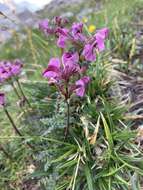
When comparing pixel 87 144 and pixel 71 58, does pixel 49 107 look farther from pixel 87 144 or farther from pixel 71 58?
pixel 71 58

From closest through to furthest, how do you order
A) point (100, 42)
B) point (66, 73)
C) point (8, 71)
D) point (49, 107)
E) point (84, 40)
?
1. point (66, 73)
2. point (100, 42)
3. point (84, 40)
4. point (8, 71)
5. point (49, 107)

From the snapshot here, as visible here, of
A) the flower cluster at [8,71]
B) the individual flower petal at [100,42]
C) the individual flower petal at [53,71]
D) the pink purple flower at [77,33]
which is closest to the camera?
the individual flower petal at [53,71]

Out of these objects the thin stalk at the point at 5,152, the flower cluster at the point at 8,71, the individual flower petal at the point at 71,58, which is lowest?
the thin stalk at the point at 5,152

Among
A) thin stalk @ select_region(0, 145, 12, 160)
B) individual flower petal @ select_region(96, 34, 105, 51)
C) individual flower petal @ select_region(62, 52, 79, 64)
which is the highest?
individual flower petal @ select_region(96, 34, 105, 51)

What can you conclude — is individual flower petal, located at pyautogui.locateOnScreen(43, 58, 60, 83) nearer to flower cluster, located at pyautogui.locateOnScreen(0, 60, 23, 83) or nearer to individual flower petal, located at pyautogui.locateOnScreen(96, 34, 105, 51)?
individual flower petal, located at pyautogui.locateOnScreen(96, 34, 105, 51)

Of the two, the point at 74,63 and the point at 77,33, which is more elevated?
the point at 77,33

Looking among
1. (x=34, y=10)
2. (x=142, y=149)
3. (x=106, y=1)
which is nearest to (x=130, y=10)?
(x=106, y=1)

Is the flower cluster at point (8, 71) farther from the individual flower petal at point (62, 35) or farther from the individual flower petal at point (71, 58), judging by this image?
the individual flower petal at point (71, 58)

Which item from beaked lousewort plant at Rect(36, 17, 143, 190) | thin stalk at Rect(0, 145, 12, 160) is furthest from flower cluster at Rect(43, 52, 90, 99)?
thin stalk at Rect(0, 145, 12, 160)

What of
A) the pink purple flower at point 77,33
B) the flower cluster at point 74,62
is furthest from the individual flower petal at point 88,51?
the pink purple flower at point 77,33

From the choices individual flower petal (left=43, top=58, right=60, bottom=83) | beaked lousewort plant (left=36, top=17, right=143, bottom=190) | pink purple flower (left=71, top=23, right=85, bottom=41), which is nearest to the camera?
individual flower petal (left=43, top=58, right=60, bottom=83)

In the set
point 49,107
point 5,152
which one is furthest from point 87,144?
point 5,152
